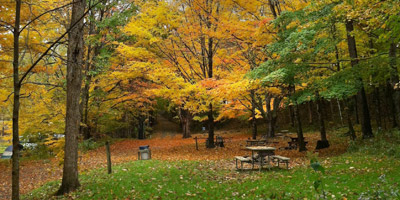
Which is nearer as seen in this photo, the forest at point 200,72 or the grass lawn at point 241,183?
the grass lawn at point 241,183

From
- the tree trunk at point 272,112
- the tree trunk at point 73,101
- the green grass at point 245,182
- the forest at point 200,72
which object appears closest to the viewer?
the green grass at point 245,182

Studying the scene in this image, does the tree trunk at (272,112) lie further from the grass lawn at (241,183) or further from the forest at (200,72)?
the grass lawn at (241,183)

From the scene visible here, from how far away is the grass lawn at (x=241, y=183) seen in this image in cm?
638

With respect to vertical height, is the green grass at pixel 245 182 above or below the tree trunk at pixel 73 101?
below

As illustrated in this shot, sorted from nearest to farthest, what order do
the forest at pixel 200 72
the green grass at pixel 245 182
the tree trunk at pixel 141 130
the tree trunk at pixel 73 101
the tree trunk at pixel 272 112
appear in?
the green grass at pixel 245 182 → the forest at pixel 200 72 → the tree trunk at pixel 73 101 → the tree trunk at pixel 272 112 → the tree trunk at pixel 141 130

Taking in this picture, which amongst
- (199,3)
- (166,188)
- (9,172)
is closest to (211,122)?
(199,3)

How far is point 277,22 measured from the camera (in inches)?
451

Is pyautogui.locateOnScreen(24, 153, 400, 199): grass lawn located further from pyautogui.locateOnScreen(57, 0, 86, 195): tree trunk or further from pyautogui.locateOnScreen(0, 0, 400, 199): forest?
pyautogui.locateOnScreen(57, 0, 86, 195): tree trunk

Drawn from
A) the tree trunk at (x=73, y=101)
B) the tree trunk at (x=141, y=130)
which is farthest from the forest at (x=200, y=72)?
the tree trunk at (x=141, y=130)

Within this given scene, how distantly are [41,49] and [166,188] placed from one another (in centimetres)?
962

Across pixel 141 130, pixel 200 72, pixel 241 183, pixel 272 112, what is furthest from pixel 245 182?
pixel 141 130

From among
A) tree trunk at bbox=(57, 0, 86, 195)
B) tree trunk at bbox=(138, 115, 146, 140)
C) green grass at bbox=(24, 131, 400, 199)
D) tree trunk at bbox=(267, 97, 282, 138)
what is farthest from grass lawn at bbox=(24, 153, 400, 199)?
tree trunk at bbox=(138, 115, 146, 140)

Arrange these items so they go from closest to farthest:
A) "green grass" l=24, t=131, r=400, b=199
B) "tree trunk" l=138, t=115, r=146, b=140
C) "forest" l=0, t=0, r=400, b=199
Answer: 1. "green grass" l=24, t=131, r=400, b=199
2. "forest" l=0, t=0, r=400, b=199
3. "tree trunk" l=138, t=115, r=146, b=140

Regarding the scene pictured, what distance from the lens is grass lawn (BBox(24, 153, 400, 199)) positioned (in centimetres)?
638
